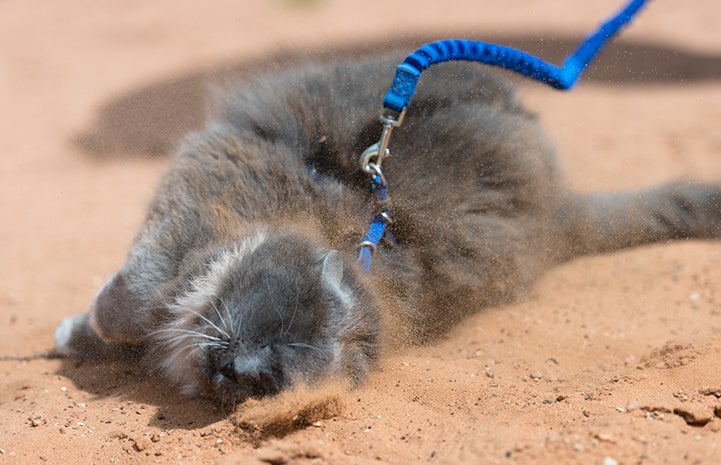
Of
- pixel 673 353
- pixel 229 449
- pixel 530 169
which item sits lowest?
pixel 673 353

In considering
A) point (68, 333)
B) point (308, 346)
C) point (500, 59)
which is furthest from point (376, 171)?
point (68, 333)

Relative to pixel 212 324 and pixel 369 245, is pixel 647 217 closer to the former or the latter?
pixel 369 245

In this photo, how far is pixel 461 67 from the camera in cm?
405

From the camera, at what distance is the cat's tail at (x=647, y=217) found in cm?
432

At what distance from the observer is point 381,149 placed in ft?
10.8

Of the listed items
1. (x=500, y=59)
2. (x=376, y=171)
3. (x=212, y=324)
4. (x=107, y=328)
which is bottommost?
(x=107, y=328)

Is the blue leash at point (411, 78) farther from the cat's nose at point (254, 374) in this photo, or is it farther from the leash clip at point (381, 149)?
the cat's nose at point (254, 374)

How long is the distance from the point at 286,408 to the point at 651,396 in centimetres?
124

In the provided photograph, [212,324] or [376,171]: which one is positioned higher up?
[376,171]

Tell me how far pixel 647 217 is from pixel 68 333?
10.4ft

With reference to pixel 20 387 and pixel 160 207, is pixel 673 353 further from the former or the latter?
pixel 20 387

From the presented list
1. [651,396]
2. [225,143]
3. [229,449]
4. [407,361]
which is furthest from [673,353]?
[225,143]

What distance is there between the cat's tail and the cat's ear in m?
1.68

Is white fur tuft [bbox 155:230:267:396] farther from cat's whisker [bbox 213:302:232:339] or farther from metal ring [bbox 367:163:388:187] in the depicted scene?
metal ring [bbox 367:163:388:187]
